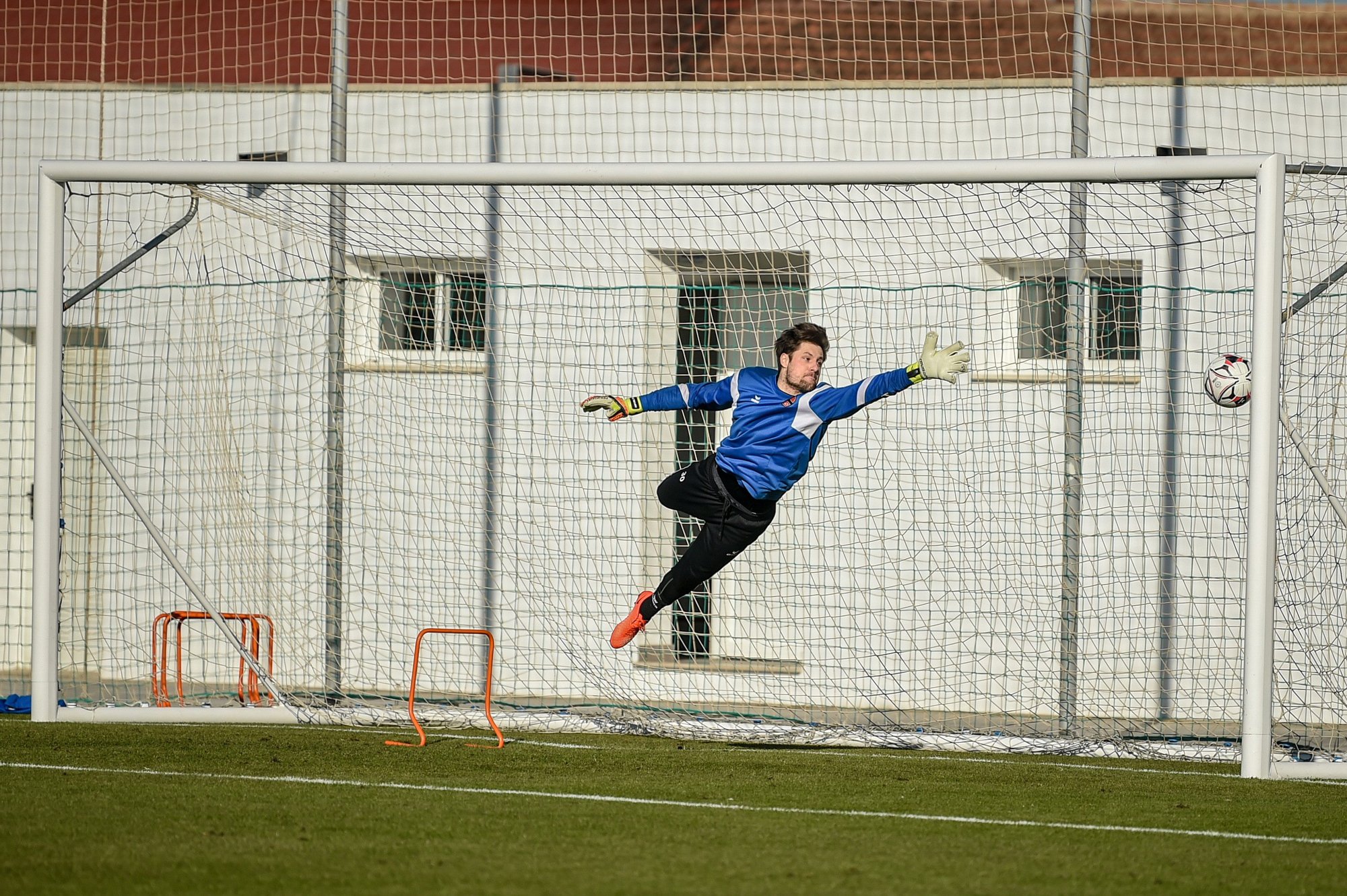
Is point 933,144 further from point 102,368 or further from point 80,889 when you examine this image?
point 80,889

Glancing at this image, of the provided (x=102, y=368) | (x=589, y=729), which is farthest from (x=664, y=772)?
(x=102, y=368)

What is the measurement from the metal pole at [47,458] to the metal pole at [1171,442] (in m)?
6.99

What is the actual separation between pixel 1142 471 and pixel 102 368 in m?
8.07

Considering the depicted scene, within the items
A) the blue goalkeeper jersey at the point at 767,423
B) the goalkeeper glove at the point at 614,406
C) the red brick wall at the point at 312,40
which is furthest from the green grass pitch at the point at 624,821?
the red brick wall at the point at 312,40

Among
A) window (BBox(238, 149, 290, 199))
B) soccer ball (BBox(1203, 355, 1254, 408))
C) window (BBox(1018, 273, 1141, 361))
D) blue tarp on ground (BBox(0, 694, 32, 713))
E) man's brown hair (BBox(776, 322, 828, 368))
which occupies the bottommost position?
blue tarp on ground (BBox(0, 694, 32, 713))

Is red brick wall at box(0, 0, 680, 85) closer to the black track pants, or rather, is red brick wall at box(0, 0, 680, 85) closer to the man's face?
the man's face

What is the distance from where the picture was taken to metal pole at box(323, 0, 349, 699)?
387 inches

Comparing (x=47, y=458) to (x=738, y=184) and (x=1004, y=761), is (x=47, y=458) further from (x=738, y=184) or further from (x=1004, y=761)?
(x=1004, y=761)

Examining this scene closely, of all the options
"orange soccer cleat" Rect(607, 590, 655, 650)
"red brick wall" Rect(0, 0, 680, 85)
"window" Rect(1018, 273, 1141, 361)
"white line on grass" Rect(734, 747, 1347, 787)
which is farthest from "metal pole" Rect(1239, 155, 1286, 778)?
"red brick wall" Rect(0, 0, 680, 85)

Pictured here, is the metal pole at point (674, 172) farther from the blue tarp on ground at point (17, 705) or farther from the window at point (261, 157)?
the blue tarp on ground at point (17, 705)

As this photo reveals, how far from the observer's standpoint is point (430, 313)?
1120 centimetres

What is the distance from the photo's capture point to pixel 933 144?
1061 cm

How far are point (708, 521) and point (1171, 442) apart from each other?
4.25 m

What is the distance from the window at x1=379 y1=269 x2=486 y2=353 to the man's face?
382 cm
